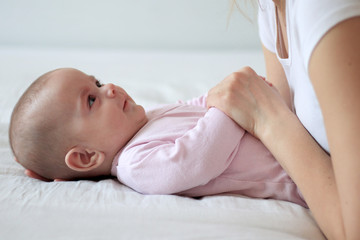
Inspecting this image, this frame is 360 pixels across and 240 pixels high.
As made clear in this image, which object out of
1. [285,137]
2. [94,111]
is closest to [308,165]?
[285,137]

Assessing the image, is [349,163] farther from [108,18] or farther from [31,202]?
[108,18]

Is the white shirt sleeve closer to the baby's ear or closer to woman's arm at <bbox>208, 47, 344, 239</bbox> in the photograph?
woman's arm at <bbox>208, 47, 344, 239</bbox>

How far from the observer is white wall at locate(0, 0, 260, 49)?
2.13m

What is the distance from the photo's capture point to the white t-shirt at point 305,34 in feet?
2.14

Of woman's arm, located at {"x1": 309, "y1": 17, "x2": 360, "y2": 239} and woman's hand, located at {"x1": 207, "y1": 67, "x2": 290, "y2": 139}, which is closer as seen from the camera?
woman's arm, located at {"x1": 309, "y1": 17, "x2": 360, "y2": 239}

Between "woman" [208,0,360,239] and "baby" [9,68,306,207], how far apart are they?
0.06 meters

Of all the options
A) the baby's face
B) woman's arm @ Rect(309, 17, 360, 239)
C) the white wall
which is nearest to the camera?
woman's arm @ Rect(309, 17, 360, 239)

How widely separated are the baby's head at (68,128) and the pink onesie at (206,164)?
5 cm

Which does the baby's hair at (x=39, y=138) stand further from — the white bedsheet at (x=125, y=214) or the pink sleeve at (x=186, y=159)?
the pink sleeve at (x=186, y=159)

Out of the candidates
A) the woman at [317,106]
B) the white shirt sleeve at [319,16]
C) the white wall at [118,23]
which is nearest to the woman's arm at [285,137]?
the woman at [317,106]

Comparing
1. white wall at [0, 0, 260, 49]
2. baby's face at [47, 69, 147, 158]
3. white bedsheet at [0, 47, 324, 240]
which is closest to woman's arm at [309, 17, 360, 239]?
white bedsheet at [0, 47, 324, 240]

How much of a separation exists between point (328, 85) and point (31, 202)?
1.85ft

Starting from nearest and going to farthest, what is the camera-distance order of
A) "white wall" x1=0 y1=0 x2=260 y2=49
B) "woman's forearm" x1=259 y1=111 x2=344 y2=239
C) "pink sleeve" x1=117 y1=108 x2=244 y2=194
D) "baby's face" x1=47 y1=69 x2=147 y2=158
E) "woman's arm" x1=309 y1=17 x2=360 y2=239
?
1. "woman's arm" x1=309 y1=17 x2=360 y2=239
2. "woman's forearm" x1=259 y1=111 x2=344 y2=239
3. "pink sleeve" x1=117 y1=108 x2=244 y2=194
4. "baby's face" x1=47 y1=69 x2=147 y2=158
5. "white wall" x1=0 y1=0 x2=260 y2=49

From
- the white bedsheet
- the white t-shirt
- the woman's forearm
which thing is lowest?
the white bedsheet
